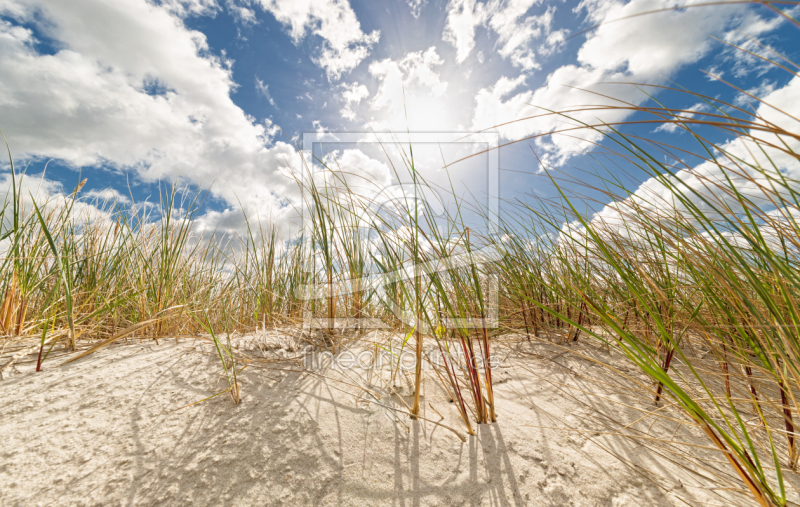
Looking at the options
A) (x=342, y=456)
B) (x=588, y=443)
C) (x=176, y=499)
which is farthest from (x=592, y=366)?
(x=176, y=499)

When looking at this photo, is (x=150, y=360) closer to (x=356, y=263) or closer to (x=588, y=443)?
(x=356, y=263)

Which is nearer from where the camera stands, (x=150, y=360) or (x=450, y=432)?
(x=450, y=432)

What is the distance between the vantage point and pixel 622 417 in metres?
1.13

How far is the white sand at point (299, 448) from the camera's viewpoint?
83 cm

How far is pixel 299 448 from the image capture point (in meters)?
0.97

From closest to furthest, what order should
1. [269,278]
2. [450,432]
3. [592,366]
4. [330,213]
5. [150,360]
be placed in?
1. [450,432]
2. [150,360]
3. [592,366]
4. [330,213]
5. [269,278]

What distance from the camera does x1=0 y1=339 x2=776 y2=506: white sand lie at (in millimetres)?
826

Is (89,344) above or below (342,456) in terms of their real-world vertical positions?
above

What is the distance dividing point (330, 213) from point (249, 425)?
1100mm

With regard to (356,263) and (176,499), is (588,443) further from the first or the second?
(356,263)

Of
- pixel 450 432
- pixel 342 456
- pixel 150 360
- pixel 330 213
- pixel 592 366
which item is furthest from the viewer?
pixel 330 213

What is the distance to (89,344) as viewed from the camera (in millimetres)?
1550

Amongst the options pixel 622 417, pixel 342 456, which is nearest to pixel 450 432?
pixel 342 456

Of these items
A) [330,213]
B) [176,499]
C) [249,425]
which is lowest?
[176,499]
